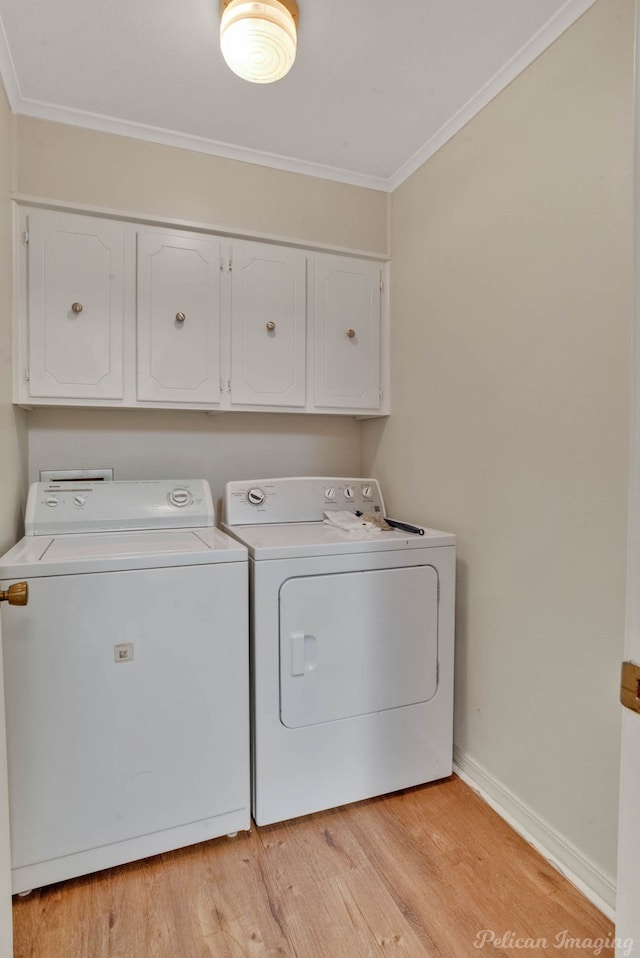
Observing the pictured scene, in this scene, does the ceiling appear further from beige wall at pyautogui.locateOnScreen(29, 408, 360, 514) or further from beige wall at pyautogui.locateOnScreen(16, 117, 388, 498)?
beige wall at pyautogui.locateOnScreen(29, 408, 360, 514)

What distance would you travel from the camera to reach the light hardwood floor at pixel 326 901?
4.02 ft

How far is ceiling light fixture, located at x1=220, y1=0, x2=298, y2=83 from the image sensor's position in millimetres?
1333

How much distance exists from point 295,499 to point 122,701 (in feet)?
3.46

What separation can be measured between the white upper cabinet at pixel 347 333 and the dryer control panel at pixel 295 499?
374mm

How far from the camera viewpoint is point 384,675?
5.68 feet

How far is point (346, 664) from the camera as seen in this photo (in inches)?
65.8

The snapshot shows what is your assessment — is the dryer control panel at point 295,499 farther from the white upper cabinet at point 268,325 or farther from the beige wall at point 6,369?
the beige wall at point 6,369

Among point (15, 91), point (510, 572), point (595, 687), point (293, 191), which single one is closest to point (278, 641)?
point (510, 572)

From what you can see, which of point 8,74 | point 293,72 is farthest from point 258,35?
point 8,74

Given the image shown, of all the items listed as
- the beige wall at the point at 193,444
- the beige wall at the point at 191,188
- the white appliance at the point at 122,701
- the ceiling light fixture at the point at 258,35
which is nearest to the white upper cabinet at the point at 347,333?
the beige wall at the point at 191,188

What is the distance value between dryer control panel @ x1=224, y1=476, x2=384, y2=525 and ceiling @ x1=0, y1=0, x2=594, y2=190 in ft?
4.60

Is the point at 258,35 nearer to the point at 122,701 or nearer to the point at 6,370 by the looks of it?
the point at 6,370

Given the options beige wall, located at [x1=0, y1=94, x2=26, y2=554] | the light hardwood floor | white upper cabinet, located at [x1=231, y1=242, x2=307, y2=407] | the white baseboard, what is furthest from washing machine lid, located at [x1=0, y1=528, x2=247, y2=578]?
the white baseboard

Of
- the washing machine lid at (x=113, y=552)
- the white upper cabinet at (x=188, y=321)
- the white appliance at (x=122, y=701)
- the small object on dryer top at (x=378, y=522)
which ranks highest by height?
the white upper cabinet at (x=188, y=321)
